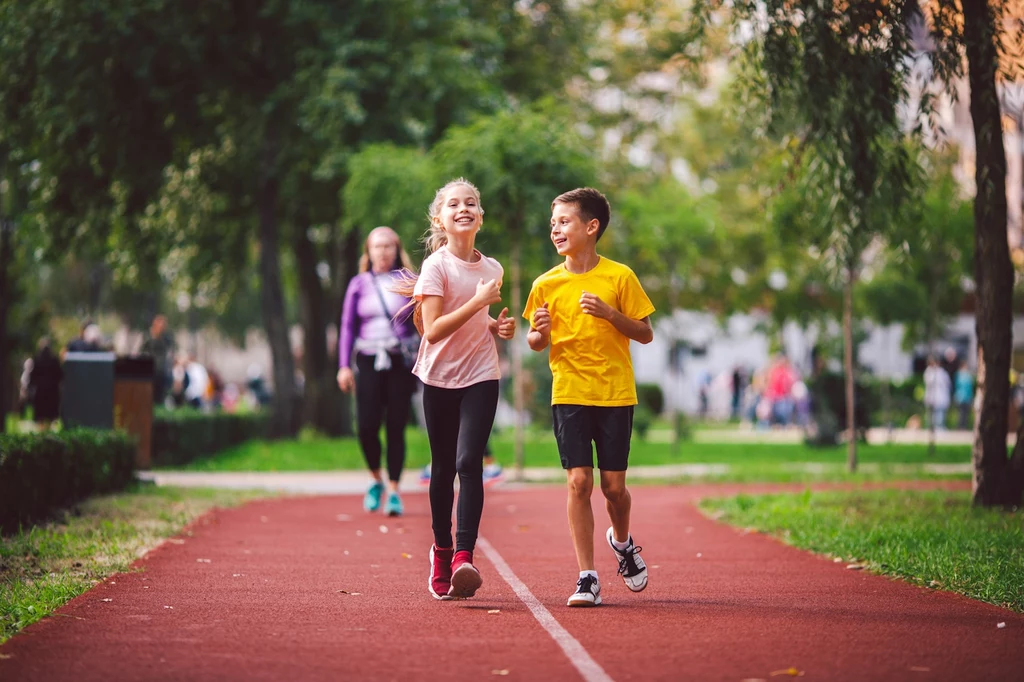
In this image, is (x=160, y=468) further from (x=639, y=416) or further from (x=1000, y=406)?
(x=639, y=416)

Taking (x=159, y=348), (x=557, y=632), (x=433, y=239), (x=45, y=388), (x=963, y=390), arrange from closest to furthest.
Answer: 1. (x=557, y=632)
2. (x=433, y=239)
3. (x=45, y=388)
4. (x=159, y=348)
5. (x=963, y=390)

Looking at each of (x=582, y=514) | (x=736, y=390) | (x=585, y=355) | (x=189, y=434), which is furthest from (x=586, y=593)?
(x=736, y=390)

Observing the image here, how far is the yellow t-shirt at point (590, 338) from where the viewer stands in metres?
6.98

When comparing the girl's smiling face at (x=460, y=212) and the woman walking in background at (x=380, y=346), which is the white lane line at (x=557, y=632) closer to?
the girl's smiling face at (x=460, y=212)

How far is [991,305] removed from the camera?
1194 centimetres

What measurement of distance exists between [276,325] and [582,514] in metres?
19.8

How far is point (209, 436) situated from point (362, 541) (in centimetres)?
1263

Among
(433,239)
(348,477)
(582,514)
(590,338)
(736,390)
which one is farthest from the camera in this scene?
(736,390)

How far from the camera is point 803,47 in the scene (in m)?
11.8

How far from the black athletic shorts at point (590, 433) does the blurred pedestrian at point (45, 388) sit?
17.5 metres

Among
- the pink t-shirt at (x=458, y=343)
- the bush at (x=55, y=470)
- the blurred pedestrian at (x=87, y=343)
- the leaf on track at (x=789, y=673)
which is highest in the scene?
the blurred pedestrian at (x=87, y=343)

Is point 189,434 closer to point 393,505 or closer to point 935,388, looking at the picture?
point 393,505

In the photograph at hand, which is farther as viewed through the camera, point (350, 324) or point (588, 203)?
point (350, 324)

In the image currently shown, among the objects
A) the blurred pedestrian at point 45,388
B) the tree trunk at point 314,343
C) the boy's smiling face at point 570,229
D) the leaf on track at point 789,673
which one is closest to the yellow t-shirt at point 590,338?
the boy's smiling face at point 570,229
